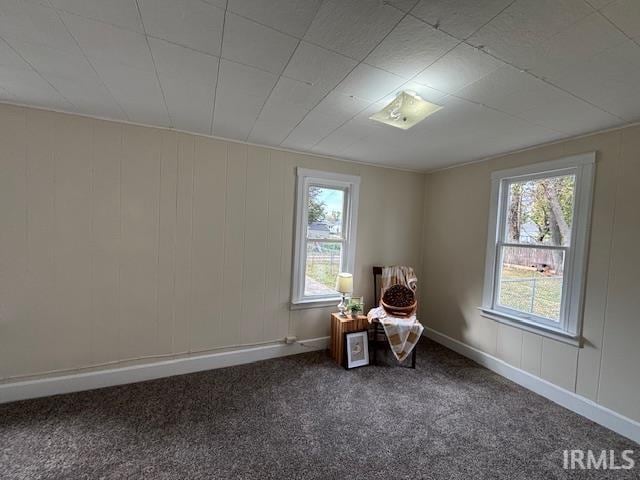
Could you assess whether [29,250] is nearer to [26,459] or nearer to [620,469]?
[26,459]

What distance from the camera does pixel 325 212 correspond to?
10.7ft

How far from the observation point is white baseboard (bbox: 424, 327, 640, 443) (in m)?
2.00

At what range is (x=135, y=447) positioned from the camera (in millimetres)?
1734

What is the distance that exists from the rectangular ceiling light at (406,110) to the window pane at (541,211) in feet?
5.27

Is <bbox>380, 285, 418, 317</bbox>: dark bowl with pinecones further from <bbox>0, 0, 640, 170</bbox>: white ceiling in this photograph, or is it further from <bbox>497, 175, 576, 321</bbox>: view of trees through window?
<bbox>0, 0, 640, 170</bbox>: white ceiling

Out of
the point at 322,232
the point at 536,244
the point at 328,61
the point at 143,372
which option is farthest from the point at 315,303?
the point at 328,61

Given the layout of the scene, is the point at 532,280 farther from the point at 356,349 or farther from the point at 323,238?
the point at 323,238

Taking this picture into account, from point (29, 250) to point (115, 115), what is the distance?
1.25 metres

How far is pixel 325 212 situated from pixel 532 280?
7.30ft

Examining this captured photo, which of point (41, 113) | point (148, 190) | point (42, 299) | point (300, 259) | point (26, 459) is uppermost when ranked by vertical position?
point (41, 113)

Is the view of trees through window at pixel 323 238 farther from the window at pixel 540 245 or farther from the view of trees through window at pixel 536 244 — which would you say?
the view of trees through window at pixel 536 244

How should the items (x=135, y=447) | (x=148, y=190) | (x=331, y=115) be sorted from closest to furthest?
(x=135, y=447) → (x=331, y=115) → (x=148, y=190)

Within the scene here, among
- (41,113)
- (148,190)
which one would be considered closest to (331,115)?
(148,190)

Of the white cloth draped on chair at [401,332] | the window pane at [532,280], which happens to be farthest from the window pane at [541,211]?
the white cloth draped on chair at [401,332]
